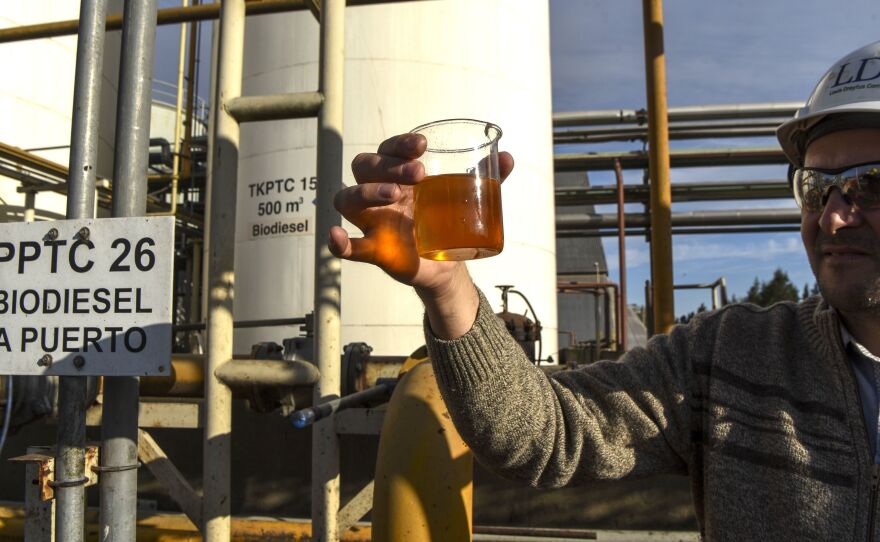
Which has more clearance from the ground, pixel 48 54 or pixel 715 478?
pixel 48 54

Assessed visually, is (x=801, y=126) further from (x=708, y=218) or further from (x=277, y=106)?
(x=708, y=218)

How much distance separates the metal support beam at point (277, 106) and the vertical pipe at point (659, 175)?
120 inches

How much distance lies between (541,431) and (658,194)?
362 cm

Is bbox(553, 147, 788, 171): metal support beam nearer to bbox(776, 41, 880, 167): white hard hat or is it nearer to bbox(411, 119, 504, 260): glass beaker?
bbox(776, 41, 880, 167): white hard hat

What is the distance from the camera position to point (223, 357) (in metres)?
1.89

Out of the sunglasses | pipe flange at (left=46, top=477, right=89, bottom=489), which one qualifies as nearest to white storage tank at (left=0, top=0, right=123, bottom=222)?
pipe flange at (left=46, top=477, right=89, bottom=489)

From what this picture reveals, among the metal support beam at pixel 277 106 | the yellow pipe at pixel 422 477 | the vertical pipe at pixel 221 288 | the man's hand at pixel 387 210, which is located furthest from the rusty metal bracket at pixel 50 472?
the metal support beam at pixel 277 106

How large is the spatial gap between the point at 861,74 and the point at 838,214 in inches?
12.4

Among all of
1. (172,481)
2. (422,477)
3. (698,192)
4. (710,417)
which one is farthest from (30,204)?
(698,192)

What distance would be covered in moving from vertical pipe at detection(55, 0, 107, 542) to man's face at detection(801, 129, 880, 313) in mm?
1507

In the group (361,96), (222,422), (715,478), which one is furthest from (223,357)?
(361,96)

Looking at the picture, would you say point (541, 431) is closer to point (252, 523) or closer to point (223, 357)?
point (223, 357)

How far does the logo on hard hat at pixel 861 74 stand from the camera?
1.39 meters

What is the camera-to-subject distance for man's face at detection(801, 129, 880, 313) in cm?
132
